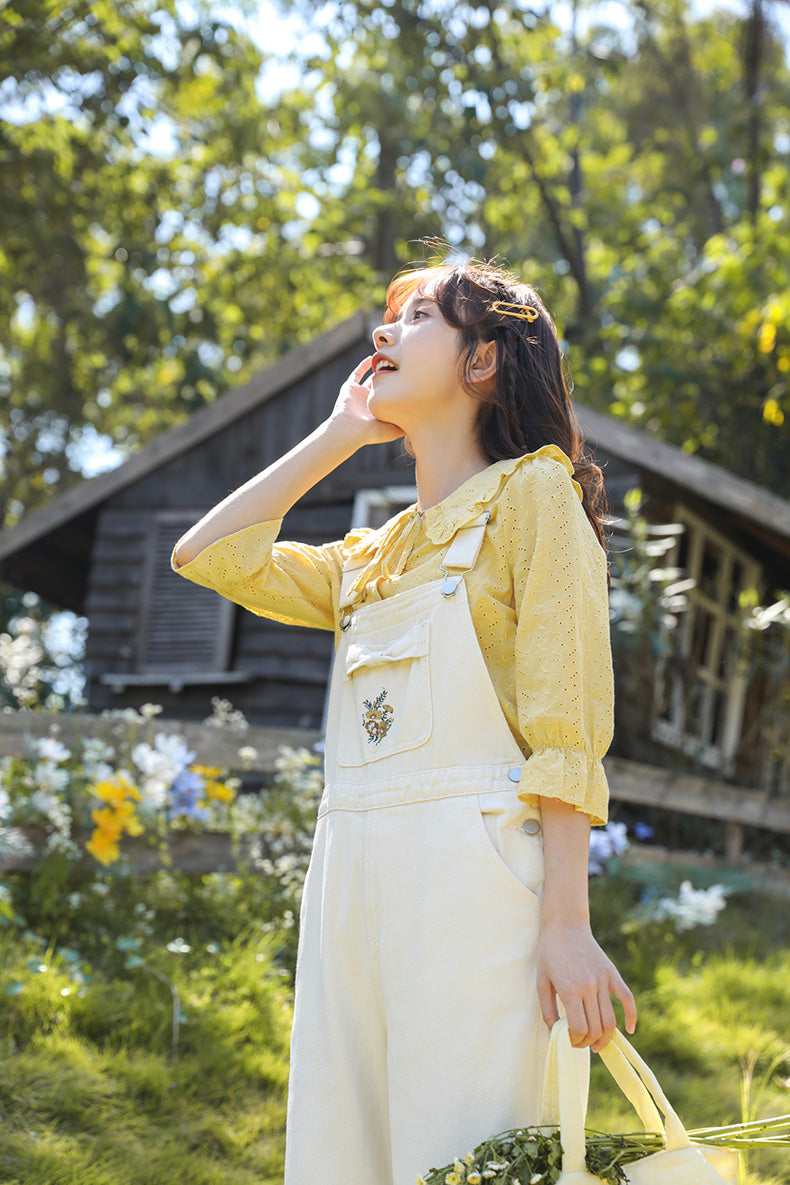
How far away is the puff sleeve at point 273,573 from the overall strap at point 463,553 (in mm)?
292

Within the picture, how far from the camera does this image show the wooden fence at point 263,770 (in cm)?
417

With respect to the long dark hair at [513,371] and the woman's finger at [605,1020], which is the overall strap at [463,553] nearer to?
the long dark hair at [513,371]

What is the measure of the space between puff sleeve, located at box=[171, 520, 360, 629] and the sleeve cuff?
58cm

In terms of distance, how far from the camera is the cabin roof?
6.28 metres

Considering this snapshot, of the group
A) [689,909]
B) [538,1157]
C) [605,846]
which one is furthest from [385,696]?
[689,909]

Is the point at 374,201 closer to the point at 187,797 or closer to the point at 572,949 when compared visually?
the point at 187,797

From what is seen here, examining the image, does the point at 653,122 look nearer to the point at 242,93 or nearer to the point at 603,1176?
the point at 242,93

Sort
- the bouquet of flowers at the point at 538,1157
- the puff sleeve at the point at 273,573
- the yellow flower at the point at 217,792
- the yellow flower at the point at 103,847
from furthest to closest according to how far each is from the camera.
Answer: the yellow flower at the point at 217,792 → the yellow flower at the point at 103,847 → the puff sleeve at the point at 273,573 → the bouquet of flowers at the point at 538,1157

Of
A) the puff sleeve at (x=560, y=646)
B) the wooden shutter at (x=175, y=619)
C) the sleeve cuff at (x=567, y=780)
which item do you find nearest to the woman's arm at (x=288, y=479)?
the puff sleeve at (x=560, y=646)

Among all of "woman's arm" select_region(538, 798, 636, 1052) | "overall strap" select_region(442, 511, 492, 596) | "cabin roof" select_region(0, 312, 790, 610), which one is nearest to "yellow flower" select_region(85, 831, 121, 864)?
"overall strap" select_region(442, 511, 492, 596)

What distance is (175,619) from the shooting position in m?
8.36

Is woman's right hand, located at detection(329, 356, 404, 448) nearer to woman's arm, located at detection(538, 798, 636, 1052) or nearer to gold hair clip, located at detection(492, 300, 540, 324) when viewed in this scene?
gold hair clip, located at detection(492, 300, 540, 324)

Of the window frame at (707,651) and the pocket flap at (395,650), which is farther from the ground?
the window frame at (707,651)

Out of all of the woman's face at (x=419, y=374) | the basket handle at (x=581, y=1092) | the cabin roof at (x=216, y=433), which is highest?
the cabin roof at (x=216, y=433)
